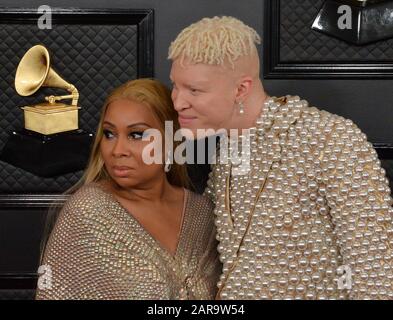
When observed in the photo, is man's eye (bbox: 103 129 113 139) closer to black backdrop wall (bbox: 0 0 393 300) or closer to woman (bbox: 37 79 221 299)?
woman (bbox: 37 79 221 299)

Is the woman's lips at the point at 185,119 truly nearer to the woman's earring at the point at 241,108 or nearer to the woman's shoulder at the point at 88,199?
the woman's earring at the point at 241,108

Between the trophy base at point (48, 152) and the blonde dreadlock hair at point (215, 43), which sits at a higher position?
the blonde dreadlock hair at point (215, 43)

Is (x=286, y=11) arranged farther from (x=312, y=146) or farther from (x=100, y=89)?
(x=312, y=146)

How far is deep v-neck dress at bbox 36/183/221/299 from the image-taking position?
1760 mm

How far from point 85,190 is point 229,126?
1.17 ft

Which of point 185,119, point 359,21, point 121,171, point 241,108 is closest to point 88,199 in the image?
point 121,171

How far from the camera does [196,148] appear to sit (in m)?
2.23

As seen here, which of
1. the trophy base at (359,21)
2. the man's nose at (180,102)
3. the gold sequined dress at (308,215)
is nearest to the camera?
the gold sequined dress at (308,215)

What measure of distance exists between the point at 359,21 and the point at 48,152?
98 centimetres

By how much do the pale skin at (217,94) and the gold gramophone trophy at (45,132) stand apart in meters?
0.66

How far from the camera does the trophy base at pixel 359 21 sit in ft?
7.63

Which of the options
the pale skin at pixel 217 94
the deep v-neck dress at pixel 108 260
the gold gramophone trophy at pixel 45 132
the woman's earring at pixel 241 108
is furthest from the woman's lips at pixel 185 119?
the gold gramophone trophy at pixel 45 132

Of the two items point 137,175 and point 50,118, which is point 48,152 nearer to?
point 50,118

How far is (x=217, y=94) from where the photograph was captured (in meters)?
1.76
